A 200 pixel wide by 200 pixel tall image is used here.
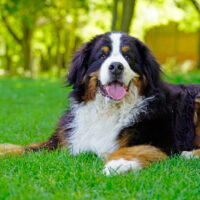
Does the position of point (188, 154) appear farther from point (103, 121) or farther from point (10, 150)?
point (10, 150)

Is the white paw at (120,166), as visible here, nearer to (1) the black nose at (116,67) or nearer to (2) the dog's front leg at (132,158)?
(2) the dog's front leg at (132,158)

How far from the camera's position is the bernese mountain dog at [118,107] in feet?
13.4

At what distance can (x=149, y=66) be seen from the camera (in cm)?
438

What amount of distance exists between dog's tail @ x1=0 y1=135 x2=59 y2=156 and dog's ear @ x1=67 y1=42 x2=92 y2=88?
2.59 feet

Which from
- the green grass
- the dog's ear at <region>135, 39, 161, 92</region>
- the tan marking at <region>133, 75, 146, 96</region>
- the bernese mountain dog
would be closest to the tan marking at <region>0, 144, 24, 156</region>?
the bernese mountain dog

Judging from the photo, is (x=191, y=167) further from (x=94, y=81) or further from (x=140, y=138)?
(x=94, y=81)

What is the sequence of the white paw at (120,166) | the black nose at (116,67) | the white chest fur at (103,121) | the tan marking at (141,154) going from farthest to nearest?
1. the white chest fur at (103,121)
2. the black nose at (116,67)
3. the tan marking at (141,154)
4. the white paw at (120,166)

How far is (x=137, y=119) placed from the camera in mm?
4199

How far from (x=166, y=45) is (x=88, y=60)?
2602 cm

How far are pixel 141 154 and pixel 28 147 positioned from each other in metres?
1.53

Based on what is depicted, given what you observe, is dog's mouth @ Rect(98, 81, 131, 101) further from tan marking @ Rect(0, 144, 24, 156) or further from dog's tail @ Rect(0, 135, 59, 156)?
tan marking @ Rect(0, 144, 24, 156)

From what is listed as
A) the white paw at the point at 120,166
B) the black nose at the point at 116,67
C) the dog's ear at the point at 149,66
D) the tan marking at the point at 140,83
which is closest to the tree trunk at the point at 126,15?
the dog's ear at the point at 149,66

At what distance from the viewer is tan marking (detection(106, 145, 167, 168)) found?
359 cm

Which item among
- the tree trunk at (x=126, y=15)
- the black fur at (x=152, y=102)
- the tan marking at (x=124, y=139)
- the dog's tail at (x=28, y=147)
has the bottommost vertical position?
the dog's tail at (x=28, y=147)
